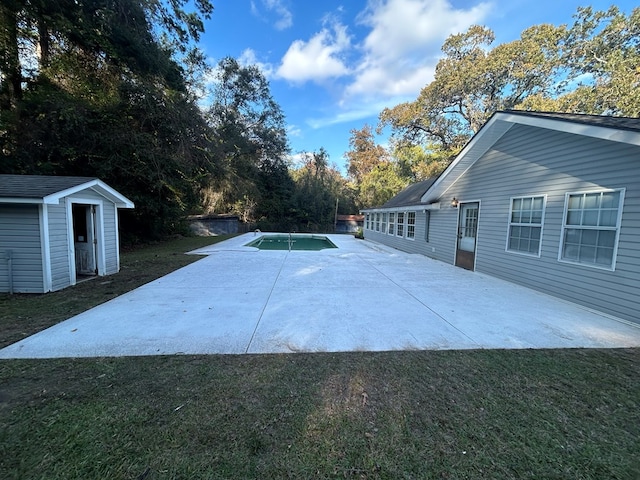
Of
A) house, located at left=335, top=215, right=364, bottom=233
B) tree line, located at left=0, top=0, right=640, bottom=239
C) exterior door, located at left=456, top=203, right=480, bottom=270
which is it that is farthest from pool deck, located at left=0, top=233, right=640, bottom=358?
house, located at left=335, top=215, right=364, bottom=233

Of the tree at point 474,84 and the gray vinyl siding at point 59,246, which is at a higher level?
the tree at point 474,84

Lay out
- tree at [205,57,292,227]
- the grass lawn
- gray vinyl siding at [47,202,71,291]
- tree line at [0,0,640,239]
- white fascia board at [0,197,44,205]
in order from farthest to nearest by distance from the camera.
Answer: tree at [205,57,292,227], tree line at [0,0,640,239], gray vinyl siding at [47,202,71,291], white fascia board at [0,197,44,205], the grass lawn

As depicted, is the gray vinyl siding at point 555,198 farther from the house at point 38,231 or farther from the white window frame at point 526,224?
the house at point 38,231

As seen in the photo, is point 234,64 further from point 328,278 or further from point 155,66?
point 328,278

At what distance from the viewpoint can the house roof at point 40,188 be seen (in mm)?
4750

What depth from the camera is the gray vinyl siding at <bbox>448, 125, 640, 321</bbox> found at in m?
4.14

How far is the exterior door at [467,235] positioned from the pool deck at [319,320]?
175cm

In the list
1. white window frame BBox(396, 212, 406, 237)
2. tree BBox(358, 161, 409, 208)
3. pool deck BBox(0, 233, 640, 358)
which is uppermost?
tree BBox(358, 161, 409, 208)

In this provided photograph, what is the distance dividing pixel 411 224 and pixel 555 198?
717 cm

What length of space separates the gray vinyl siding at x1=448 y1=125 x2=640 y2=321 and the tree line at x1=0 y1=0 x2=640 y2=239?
466 inches

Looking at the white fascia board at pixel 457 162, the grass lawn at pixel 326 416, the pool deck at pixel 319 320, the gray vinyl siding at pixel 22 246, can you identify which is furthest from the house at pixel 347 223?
the grass lawn at pixel 326 416

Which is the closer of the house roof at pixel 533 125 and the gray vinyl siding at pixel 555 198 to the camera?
the house roof at pixel 533 125

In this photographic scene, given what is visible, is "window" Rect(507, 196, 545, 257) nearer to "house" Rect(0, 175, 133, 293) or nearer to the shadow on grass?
the shadow on grass

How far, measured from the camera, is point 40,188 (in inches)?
204
